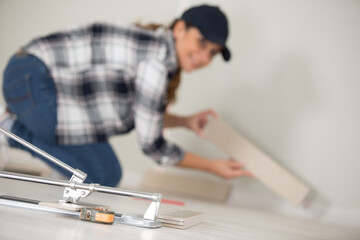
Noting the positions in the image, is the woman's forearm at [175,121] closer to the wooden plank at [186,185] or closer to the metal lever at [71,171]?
the wooden plank at [186,185]

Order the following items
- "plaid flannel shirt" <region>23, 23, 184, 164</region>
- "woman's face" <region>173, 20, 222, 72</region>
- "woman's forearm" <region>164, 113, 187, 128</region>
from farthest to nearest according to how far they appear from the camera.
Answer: "woman's forearm" <region>164, 113, 187, 128</region>, "woman's face" <region>173, 20, 222, 72</region>, "plaid flannel shirt" <region>23, 23, 184, 164</region>

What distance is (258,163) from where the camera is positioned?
2904 millimetres

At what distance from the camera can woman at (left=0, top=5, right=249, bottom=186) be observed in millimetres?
2055

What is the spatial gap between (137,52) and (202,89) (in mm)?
1422

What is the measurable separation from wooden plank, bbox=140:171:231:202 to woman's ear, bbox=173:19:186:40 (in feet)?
4.52

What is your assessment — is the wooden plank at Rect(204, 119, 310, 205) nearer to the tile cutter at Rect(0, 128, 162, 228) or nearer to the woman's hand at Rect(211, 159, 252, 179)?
the woman's hand at Rect(211, 159, 252, 179)

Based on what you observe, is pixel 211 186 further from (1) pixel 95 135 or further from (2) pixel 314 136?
(1) pixel 95 135

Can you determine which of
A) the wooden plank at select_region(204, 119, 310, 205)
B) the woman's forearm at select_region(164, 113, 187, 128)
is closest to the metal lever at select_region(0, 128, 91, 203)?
the woman's forearm at select_region(164, 113, 187, 128)

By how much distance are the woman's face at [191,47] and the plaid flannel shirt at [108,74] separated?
0.20ft

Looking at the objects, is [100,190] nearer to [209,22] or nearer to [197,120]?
[209,22]

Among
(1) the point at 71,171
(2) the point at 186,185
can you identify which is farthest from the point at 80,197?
(2) the point at 186,185

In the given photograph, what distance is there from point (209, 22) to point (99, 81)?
0.59 m

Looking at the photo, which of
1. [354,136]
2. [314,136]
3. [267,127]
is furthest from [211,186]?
[354,136]

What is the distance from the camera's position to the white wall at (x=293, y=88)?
9.61 ft
